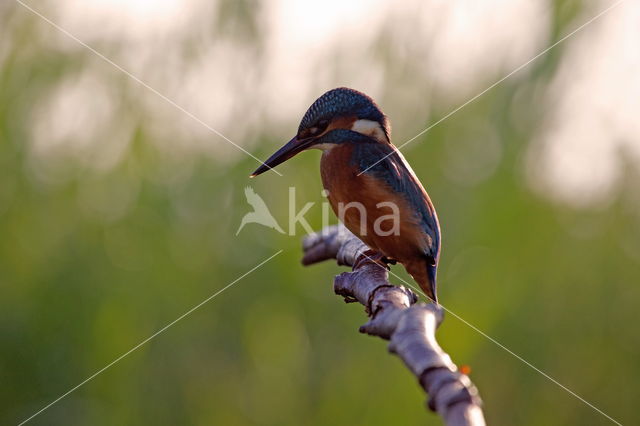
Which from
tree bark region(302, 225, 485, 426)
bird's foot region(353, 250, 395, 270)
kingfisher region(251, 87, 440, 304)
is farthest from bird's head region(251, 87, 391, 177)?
tree bark region(302, 225, 485, 426)

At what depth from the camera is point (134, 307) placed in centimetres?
244

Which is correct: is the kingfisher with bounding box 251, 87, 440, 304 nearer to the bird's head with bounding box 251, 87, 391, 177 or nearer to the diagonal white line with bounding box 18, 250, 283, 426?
the bird's head with bounding box 251, 87, 391, 177

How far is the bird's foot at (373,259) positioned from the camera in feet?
6.74

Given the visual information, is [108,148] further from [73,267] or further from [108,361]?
[108,361]

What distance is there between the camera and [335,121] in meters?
2.24

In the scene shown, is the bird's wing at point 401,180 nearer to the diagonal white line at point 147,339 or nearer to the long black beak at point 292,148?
the long black beak at point 292,148

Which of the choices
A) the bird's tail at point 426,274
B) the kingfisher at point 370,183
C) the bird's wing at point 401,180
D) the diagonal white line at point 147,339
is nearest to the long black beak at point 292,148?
the kingfisher at point 370,183

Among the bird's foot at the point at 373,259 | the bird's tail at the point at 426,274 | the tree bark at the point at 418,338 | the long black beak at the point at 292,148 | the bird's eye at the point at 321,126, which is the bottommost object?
the tree bark at the point at 418,338

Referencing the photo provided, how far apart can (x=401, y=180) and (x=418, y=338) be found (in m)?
1.22

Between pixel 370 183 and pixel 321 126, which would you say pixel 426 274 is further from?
pixel 321 126

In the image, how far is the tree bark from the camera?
0.82 m

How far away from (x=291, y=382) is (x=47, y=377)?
0.77 m

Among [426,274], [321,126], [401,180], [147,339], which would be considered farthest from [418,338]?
[147,339]

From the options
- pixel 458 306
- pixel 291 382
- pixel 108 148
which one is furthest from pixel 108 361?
pixel 458 306
